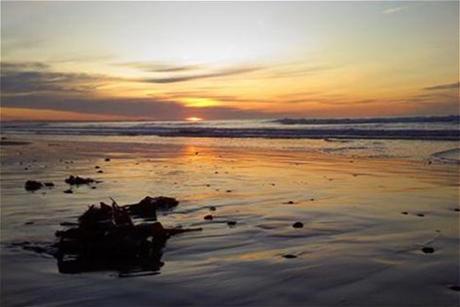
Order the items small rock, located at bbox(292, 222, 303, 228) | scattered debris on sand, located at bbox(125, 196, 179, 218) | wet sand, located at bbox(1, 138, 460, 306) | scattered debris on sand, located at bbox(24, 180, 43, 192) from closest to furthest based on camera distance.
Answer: wet sand, located at bbox(1, 138, 460, 306) → small rock, located at bbox(292, 222, 303, 228) → scattered debris on sand, located at bbox(125, 196, 179, 218) → scattered debris on sand, located at bbox(24, 180, 43, 192)

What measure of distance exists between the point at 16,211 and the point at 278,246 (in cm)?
471

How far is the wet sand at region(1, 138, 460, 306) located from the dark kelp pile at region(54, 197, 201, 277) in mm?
163

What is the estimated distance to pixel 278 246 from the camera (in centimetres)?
634

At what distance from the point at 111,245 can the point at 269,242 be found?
196cm

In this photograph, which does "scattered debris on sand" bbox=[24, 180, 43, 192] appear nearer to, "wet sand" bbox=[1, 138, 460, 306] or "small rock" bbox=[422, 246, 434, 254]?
"wet sand" bbox=[1, 138, 460, 306]

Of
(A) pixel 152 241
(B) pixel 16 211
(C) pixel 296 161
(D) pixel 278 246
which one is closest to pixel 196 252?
(A) pixel 152 241

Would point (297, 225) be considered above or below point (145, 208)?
below

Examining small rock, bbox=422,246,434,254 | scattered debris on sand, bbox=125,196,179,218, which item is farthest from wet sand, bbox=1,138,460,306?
scattered debris on sand, bbox=125,196,179,218

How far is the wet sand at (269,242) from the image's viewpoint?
15.4ft

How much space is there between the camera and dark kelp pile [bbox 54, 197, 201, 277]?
5.57 metres

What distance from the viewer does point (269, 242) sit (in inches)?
258

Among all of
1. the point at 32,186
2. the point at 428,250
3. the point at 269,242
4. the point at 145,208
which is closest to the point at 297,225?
the point at 269,242

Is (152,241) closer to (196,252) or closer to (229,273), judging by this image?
(196,252)

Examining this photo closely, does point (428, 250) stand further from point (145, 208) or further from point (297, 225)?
point (145, 208)
